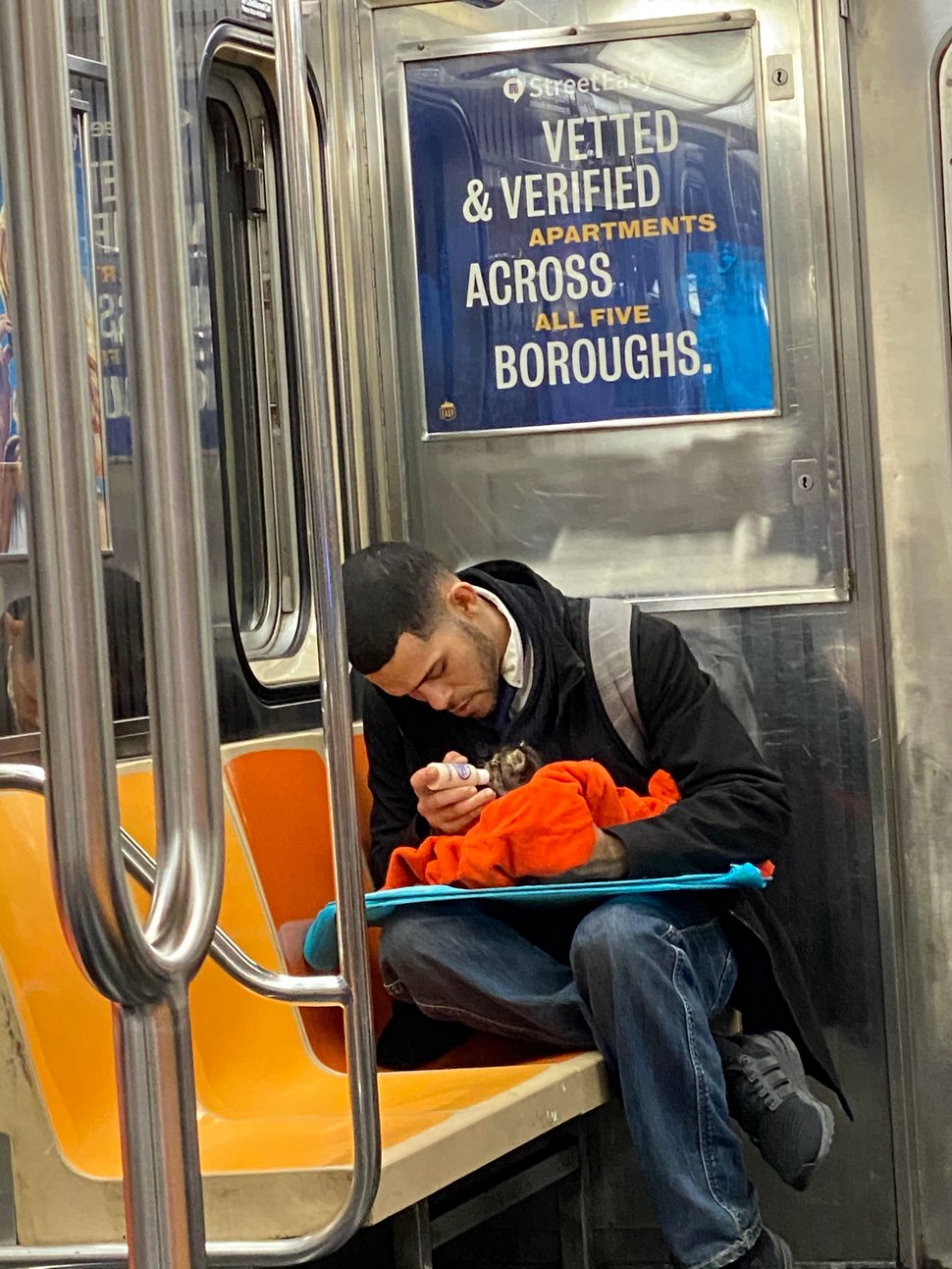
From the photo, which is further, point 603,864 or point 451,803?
point 451,803

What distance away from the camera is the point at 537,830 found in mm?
2844

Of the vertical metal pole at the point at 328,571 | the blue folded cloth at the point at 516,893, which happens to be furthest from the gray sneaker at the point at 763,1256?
the vertical metal pole at the point at 328,571

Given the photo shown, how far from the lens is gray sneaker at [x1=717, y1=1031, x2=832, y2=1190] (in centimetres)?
279

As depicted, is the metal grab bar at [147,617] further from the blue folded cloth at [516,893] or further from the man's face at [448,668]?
the man's face at [448,668]

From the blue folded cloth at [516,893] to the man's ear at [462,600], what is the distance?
18.6 inches

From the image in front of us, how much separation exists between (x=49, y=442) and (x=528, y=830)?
2089 millimetres

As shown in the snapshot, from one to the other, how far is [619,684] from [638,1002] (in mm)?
587

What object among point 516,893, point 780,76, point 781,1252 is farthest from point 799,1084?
point 780,76

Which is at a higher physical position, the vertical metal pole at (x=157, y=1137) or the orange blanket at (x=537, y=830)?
the vertical metal pole at (x=157, y=1137)

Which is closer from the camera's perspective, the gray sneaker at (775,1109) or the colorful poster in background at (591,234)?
the gray sneaker at (775,1109)

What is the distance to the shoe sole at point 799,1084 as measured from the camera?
2.82 metres

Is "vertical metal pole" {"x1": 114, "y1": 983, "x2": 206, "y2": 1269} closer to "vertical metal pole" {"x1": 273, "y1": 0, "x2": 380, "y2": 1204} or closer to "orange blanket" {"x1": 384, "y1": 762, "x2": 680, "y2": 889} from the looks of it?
"vertical metal pole" {"x1": 273, "y1": 0, "x2": 380, "y2": 1204}

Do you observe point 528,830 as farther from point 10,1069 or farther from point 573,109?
point 573,109

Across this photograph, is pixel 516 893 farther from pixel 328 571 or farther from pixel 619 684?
pixel 328 571
